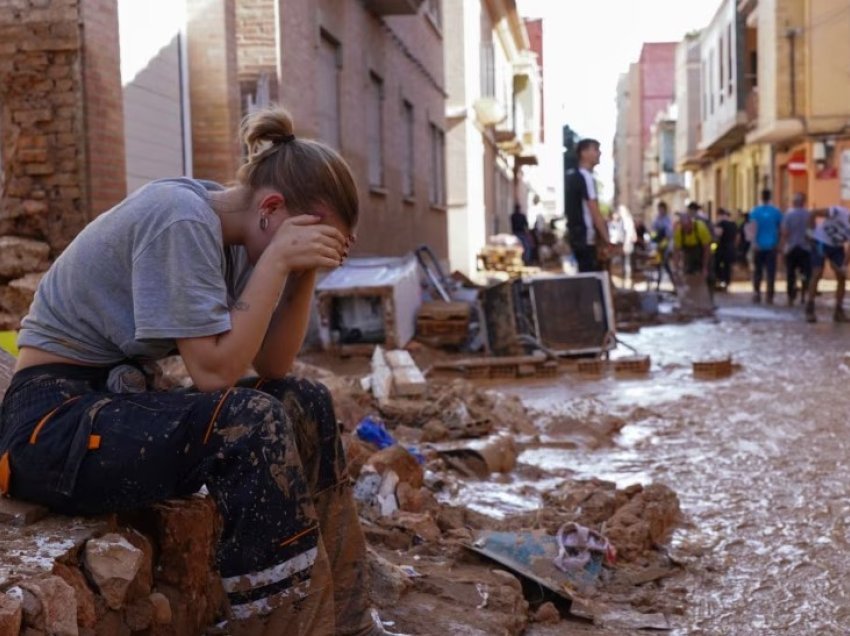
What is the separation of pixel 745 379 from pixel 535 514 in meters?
5.31

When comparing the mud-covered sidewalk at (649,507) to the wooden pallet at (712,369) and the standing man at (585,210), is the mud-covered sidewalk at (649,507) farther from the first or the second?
the standing man at (585,210)

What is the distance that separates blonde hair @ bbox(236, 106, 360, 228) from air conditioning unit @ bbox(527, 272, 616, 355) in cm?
830

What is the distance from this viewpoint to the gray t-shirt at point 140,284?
257 cm

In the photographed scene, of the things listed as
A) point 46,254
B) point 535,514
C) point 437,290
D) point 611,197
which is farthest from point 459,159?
point 611,197

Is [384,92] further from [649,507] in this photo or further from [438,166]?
[649,507]

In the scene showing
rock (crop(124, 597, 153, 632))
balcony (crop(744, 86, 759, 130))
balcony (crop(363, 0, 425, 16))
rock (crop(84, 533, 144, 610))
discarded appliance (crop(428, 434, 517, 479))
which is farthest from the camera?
balcony (crop(744, 86, 759, 130))

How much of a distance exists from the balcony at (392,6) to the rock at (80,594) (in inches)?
546

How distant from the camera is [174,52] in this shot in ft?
32.7

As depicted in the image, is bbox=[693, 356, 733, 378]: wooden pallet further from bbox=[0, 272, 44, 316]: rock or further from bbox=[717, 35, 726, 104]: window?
bbox=[717, 35, 726, 104]: window

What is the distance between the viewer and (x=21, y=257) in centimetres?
773

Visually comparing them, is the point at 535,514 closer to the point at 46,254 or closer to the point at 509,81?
the point at 46,254

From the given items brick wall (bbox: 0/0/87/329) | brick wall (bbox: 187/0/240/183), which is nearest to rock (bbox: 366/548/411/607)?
brick wall (bbox: 0/0/87/329)

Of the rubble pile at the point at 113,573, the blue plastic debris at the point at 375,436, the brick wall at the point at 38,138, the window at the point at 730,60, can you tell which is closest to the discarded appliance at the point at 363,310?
the brick wall at the point at 38,138

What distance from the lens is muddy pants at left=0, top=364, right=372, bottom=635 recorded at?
99.0 inches
